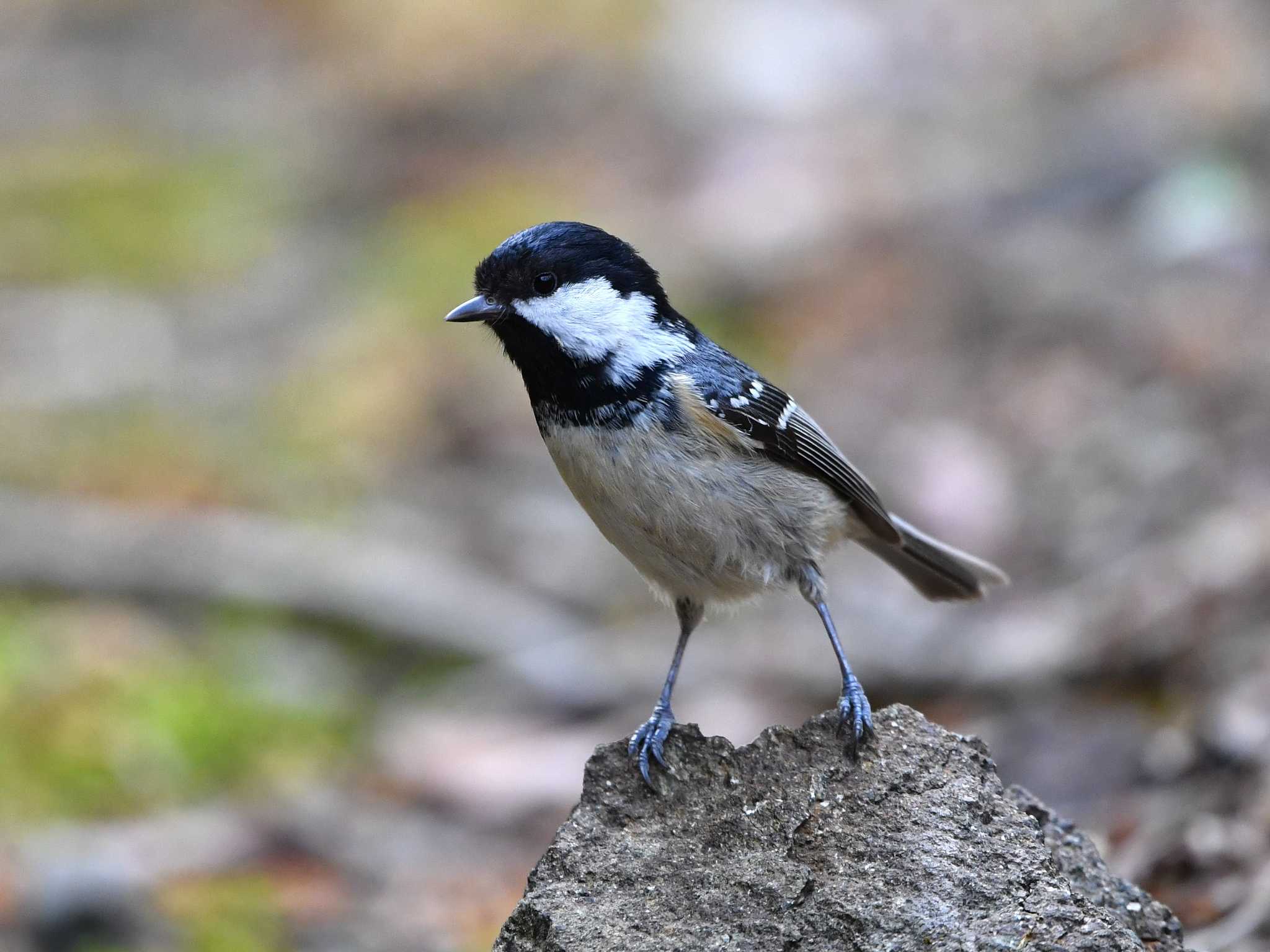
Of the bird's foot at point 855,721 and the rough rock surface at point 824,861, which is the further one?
the bird's foot at point 855,721

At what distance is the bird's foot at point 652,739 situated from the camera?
340 centimetres

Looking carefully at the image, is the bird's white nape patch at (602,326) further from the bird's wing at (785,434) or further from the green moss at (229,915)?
the green moss at (229,915)

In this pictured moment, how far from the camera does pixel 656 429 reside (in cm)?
397

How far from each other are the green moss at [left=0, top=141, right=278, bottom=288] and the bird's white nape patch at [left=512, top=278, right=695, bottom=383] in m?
7.95

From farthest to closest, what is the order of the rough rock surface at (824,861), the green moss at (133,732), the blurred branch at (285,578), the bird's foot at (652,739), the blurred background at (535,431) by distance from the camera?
the blurred branch at (285,578) → the green moss at (133,732) → the blurred background at (535,431) → the bird's foot at (652,739) → the rough rock surface at (824,861)

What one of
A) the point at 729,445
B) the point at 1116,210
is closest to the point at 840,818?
the point at 729,445

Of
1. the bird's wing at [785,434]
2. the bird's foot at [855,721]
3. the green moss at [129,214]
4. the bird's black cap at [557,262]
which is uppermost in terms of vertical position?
the green moss at [129,214]

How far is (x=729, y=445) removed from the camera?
13.4ft

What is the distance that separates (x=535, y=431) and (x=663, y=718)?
5435 mm

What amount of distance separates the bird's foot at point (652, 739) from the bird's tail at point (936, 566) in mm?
1226

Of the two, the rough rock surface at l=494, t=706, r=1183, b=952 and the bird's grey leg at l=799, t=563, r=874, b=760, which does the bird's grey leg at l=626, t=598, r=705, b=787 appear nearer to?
the rough rock surface at l=494, t=706, r=1183, b=952

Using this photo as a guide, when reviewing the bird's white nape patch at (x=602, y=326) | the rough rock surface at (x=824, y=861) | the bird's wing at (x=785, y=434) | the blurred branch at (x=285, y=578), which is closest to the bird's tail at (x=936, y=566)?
the bird's wing at (x=785, y=434)

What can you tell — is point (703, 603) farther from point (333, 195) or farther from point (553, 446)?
point (333, 195)

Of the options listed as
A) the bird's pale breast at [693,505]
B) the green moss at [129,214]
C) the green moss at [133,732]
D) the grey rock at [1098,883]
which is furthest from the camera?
the green moss at [129,214]
